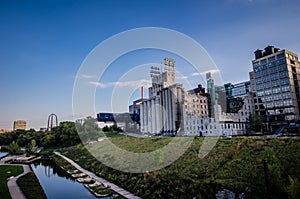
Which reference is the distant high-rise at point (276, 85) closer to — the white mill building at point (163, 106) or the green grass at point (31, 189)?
the white mill building at point (163, 106)

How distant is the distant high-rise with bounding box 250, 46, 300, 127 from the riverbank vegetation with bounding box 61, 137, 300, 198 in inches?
1353

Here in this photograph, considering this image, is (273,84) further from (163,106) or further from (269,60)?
(163,106)

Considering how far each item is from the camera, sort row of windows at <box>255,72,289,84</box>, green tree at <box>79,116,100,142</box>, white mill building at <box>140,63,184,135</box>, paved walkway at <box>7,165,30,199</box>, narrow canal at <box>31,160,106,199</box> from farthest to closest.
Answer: white mill building at <box>140,63,184,135</box>
green tree at <box>79,116,100,142</box>
row of windows at <box>255,72,289,84</box>
narrow canal at <box>31,160,106,199</box>
paved walkway at <box>7,165,30,199</box>

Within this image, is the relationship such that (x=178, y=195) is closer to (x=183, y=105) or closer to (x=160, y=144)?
(x=160, y=144)

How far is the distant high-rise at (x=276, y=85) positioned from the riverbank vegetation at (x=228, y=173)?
34359 millimetres

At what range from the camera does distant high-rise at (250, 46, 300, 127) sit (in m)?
49.9

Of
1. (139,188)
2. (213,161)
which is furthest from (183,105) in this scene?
(139,188)

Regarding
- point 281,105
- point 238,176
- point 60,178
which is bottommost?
point 60,178

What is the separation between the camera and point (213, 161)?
19562 mm

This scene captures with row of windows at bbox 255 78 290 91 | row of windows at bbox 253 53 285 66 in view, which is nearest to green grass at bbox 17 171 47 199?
row of windows at bbox 255 78 290 91

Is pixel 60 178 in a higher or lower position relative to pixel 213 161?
lower

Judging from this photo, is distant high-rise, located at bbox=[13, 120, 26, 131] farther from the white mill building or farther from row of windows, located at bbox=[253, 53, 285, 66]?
row of windows, located at bbox=[253, 53, 285, 66]

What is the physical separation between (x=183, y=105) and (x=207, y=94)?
10.2 meters

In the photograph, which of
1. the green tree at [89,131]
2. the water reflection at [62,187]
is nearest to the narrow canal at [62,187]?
the water reflection at [62,187]
